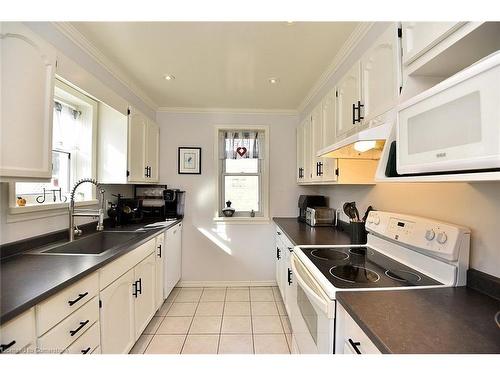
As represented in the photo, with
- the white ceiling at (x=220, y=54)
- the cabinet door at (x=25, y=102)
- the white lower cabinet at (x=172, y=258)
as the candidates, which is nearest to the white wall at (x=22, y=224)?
the cabinet door at (x=25, y=102)

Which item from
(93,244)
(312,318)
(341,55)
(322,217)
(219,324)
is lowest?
(219,324)

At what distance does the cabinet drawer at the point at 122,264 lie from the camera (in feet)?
4.56

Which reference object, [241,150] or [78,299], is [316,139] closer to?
[241,150]

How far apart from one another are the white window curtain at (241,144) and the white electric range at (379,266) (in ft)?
6.59

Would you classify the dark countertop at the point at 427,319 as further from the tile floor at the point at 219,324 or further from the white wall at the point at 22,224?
the white wall at the point at 22,224

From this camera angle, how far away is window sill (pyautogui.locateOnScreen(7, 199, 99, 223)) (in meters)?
1.38

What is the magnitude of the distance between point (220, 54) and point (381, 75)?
127 cm

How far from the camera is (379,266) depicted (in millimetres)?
1366

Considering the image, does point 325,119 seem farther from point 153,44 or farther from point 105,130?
point 105,130

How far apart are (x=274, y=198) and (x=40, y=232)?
2486mm

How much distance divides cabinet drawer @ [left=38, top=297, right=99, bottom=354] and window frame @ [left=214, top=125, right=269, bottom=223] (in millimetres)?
2037

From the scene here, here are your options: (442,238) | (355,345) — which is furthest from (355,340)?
(442,238)

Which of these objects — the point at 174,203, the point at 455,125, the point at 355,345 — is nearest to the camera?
the point at 455,125
